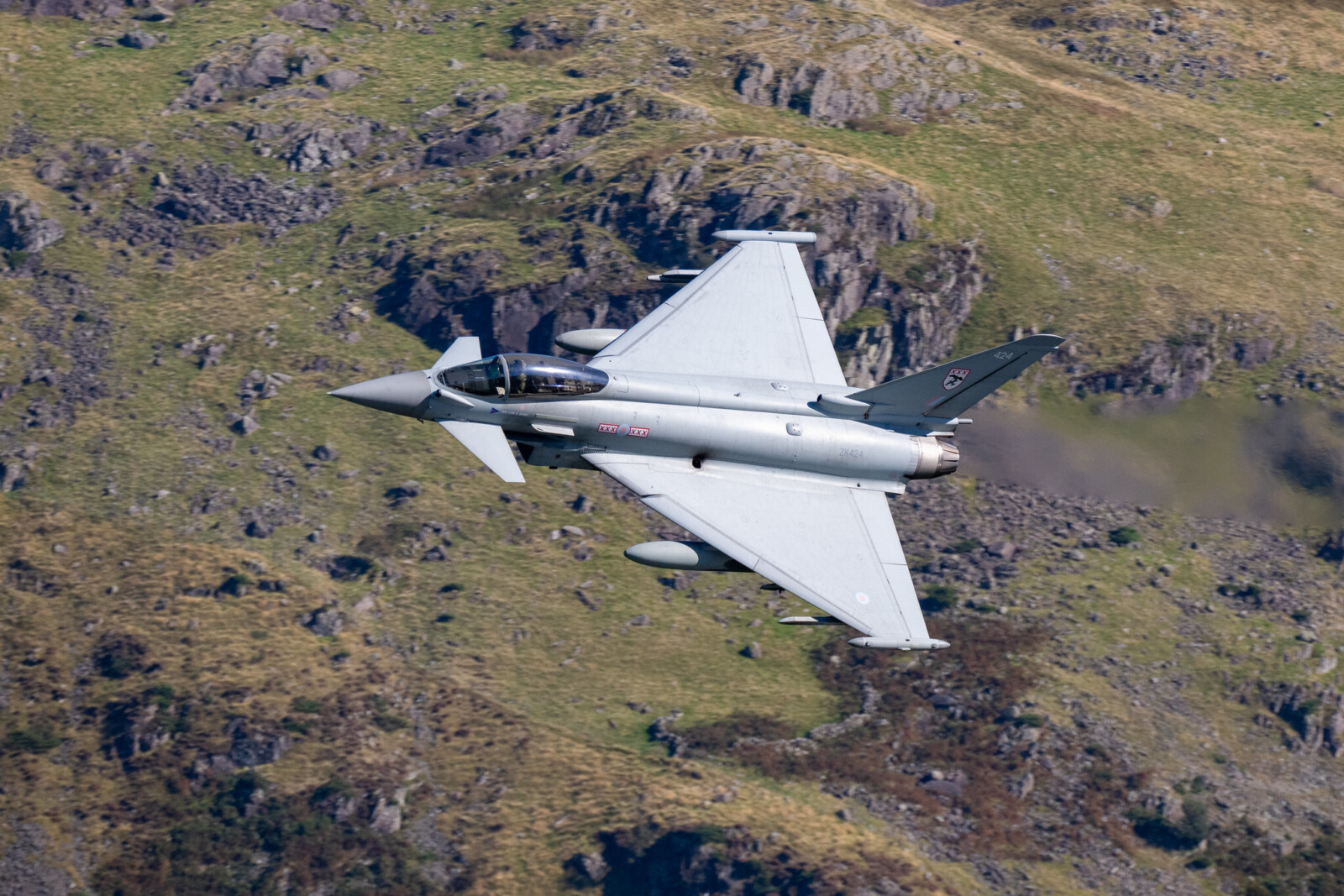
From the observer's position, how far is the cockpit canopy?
137 feet

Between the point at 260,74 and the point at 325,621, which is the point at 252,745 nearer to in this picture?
the point at 325,621

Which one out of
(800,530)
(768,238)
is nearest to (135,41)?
(768,238)

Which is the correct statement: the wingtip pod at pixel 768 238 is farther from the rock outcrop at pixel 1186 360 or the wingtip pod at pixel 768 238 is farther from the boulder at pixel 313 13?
the boulder at pixel 313 13

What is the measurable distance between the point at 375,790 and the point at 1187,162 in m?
105

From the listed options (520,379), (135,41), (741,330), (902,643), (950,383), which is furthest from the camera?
(135,41)

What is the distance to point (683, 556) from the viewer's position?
138 feet

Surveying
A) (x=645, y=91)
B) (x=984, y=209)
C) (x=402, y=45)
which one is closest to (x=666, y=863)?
(x=984, y=209)

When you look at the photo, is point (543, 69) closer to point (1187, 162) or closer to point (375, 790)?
point (1187, 162)

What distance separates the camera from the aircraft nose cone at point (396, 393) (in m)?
41.2

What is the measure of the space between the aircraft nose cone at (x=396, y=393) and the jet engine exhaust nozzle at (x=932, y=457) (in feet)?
56.8

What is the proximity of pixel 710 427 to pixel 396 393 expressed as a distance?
35.0 ft

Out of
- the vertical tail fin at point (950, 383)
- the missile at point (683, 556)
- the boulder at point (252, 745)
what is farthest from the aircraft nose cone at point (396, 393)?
the boulder at point (252, 745)

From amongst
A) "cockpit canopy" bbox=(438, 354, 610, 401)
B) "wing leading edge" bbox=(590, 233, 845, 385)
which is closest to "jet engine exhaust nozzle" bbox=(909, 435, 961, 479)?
"wing leading edge" bbox=(590, 233, 845, 385)

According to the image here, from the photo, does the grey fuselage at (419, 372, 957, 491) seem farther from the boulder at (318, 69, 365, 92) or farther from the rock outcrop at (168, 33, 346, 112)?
the boulder at (318, 69, 365, 92)
